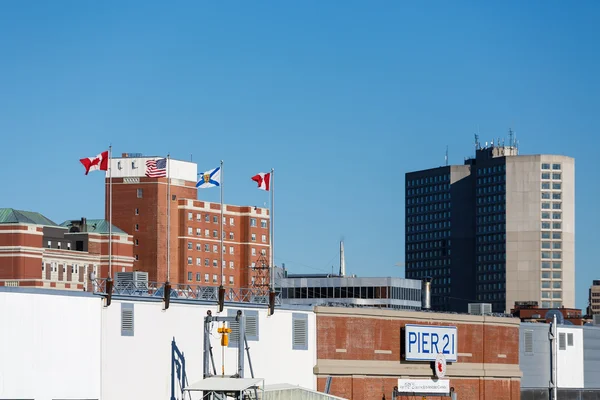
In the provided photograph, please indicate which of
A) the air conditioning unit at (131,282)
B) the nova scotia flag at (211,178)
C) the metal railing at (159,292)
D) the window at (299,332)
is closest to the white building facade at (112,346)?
the metal railing at (159,292)

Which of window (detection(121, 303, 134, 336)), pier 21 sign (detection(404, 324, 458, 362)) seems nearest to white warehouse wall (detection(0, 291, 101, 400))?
window (detection(121, 303, 134, 336))

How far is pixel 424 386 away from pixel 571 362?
1919cm

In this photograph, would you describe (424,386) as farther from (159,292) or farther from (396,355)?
(159,292)

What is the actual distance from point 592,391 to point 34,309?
2134 inches

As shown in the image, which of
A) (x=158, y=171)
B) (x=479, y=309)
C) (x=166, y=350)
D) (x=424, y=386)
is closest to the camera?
(x=166, y=350)

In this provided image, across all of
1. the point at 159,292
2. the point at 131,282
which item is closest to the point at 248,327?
the point at 159,292

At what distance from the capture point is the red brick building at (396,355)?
78312 mm

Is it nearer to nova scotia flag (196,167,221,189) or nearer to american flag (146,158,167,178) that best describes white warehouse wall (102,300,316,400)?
nova scotia flag (196,167,221,189)

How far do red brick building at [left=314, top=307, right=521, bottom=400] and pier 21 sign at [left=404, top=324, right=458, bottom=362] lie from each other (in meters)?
0.58

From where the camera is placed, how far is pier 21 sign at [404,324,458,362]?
270ft

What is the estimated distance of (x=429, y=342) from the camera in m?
83.8

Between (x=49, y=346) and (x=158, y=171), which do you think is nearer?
(x=49, y=346)

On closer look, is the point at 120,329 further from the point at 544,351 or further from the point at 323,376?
the point at 544,351

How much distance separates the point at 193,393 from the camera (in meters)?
68.1
